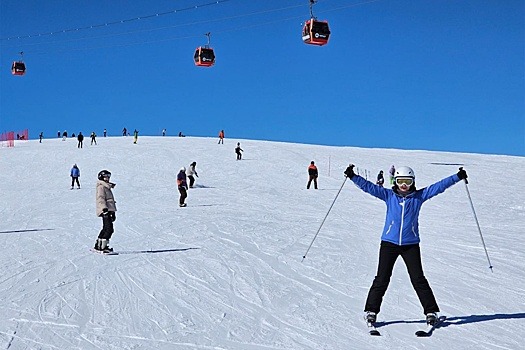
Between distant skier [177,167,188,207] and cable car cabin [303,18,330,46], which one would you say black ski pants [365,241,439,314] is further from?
cable car cabin [303,18,330,46]

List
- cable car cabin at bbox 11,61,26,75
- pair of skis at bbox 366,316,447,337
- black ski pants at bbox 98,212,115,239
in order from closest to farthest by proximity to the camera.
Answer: pair of skis at bbox 366,316,447,337, black ski pants at bbox 98,212,115,239, cable car cabin at bbox 11,61,26,75

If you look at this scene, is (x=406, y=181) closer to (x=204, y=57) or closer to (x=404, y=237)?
(x=404, y=237)

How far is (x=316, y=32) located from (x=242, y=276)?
1571 cm

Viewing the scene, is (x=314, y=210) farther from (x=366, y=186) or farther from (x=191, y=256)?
(x=366, y=186)

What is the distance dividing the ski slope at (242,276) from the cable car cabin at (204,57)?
926 centimetres

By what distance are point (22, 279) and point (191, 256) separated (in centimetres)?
291

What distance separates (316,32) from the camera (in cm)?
2178

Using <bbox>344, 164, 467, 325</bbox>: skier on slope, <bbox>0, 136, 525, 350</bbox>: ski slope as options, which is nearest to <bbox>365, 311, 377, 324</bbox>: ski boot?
<bbox>344, 164, 467, 325</bbox>: skier on slope

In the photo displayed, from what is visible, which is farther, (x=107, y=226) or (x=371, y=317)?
(x=107, y=226)

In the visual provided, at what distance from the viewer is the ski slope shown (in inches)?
208

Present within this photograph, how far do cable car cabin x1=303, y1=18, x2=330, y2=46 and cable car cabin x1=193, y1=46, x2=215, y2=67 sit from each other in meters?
7.46

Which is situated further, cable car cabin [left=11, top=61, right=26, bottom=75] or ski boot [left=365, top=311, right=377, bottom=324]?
cable car cabin [left=11, top=61, right=26, bottom=75]

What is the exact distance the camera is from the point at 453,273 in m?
8.59

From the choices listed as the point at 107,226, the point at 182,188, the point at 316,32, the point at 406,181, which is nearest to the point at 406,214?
the point at 406,181
